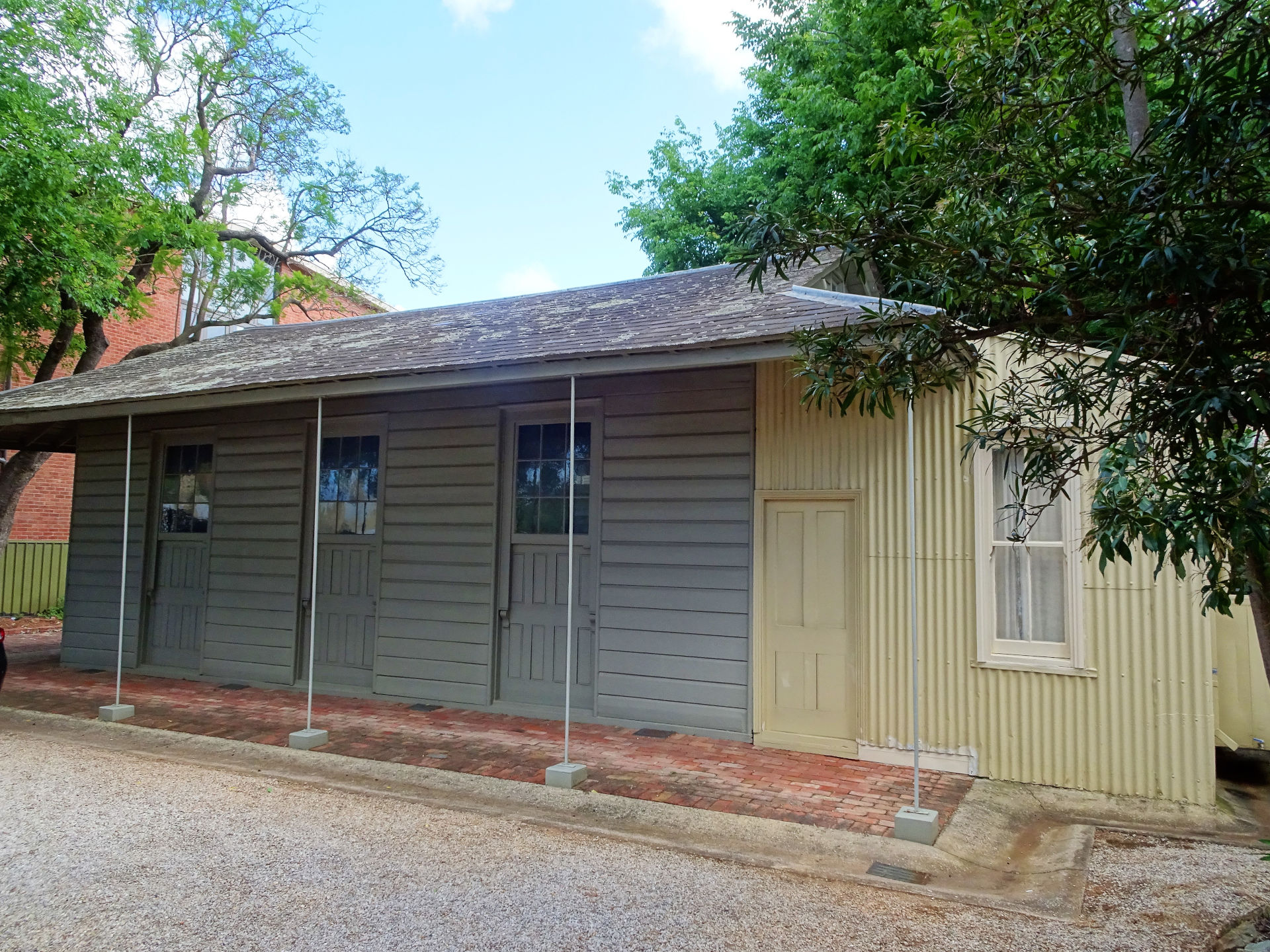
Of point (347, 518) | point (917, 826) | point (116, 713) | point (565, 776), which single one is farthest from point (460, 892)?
point (347, 518)

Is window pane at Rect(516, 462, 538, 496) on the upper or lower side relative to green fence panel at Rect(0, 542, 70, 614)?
upper

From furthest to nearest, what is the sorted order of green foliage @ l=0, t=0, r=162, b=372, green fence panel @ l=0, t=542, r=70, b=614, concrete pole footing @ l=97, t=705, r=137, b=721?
green fence panel @ l=0, t=542, r=70, b=614 < green foliage @ l=0, t=0, r=162, b=372 < concrete pole footing @ l=97, t=705, r=137, b=721

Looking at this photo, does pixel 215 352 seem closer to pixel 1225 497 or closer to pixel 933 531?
pixel 933 531

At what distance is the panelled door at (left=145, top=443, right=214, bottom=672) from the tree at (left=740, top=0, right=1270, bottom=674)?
8196 mm

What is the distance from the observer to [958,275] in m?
3.19

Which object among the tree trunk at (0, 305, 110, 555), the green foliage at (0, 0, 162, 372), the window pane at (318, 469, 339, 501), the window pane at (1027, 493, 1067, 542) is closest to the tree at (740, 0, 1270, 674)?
the window pane at (1027, 493, 1067, 542)

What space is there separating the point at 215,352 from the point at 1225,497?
36.5 feet

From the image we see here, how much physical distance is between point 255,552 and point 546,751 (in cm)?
459

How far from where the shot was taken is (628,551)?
23.2 feet

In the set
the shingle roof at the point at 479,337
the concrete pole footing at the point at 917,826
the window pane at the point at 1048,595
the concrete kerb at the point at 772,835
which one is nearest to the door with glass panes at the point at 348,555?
the shingle roof at the point at 479,337

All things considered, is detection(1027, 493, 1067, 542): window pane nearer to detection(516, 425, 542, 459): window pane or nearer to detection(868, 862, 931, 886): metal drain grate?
detection(868, 862, 931, 886): metal drain grate

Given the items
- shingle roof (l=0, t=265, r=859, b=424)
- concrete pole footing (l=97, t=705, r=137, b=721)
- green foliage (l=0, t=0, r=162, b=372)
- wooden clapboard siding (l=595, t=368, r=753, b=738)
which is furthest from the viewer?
green foliage (l=0, t=0, r=162, b=372)

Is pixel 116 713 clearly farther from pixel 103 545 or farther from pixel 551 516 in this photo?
pixel 551 516

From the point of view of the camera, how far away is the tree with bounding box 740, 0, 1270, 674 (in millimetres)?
2299
